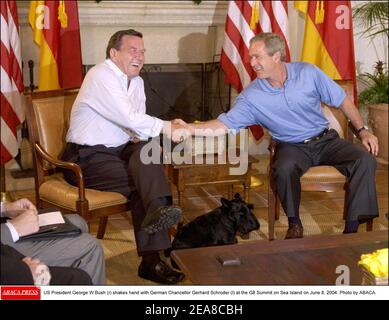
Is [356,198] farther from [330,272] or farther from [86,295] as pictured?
[86,295]

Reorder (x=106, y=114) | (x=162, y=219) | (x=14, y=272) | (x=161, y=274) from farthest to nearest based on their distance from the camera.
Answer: (x=106, y=114) → (x=161, y=274) → (x=162, y=219) → (x=14, y=272)

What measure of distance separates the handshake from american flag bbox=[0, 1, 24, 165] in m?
1.33

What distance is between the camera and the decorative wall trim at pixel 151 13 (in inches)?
200

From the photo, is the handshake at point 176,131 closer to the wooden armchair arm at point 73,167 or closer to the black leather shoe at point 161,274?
the wooden armchair arm at point 73,167

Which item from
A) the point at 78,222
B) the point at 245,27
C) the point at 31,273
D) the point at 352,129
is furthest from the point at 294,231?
the point at 245,27

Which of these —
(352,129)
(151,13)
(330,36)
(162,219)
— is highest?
(151,13)

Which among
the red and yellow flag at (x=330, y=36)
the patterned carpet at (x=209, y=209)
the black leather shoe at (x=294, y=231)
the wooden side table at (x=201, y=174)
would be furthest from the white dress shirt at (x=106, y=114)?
the red and yellow flag at (x=330, y=36)

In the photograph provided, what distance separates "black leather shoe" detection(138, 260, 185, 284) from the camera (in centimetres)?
314

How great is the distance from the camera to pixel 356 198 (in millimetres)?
3453

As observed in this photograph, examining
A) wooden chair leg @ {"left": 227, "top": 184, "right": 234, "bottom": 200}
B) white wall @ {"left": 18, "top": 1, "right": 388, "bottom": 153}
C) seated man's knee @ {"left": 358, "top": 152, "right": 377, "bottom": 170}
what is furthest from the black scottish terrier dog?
white wall @ {"left": 18, "top": 1, "right": 388, "bottom": 153}

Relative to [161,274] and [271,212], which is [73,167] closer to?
[161,274]

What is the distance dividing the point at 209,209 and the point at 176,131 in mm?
917

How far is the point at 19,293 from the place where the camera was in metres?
2.21
